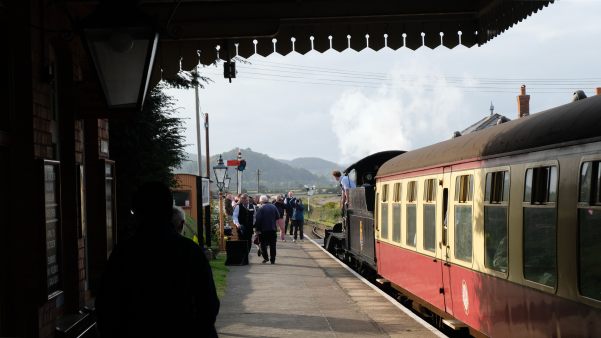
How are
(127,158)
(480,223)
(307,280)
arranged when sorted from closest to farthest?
1. (480,223)
2. (127,158)
3. (307,280)

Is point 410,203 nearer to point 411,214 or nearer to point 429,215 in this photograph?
point 411,214

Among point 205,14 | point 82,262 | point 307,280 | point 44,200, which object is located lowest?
point 307,280

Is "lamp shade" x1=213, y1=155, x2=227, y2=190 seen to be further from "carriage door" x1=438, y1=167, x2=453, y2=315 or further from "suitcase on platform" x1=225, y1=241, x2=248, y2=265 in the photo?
"carriage door" x1=438, y1=167, x2=453, y2=315

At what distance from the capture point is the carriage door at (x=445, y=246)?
1089 centimetres

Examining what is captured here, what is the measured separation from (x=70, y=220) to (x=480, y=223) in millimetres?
4040

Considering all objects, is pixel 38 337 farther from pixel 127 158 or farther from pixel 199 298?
pixel 127 158

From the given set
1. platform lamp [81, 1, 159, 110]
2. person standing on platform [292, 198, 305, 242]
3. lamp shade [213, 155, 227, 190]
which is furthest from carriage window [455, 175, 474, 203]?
person standing on platform [292, 198, 305, 242]

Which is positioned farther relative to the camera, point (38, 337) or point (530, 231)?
point (530, 231)

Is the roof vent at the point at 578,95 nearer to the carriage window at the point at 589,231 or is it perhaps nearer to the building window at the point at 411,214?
the carriage window at the point at 589,231

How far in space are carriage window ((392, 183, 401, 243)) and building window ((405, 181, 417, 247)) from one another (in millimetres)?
772

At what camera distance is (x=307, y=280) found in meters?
18.1

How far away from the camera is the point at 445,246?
11094 millimetres

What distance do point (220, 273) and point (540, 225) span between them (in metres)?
12.3

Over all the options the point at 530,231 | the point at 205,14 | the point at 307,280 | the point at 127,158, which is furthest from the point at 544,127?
the point at 307,280
